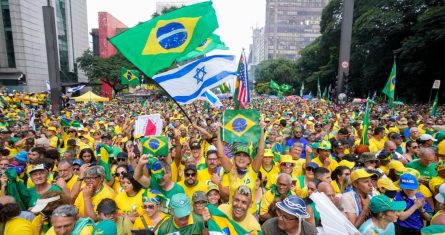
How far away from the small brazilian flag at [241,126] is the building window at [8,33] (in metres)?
41.5

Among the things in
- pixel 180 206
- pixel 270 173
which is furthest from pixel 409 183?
pixel 180 206

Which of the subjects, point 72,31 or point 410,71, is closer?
point 410,71

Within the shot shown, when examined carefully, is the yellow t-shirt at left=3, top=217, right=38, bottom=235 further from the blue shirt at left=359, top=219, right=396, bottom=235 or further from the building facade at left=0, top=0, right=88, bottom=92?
the building facade at left=0, top=0, right=88, bottom=92

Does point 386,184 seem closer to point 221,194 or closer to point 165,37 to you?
point 221,194

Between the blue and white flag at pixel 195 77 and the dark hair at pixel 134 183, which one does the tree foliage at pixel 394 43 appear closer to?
the blue and white flag at pixel 195 77

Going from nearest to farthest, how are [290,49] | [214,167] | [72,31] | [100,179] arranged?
[100,179], [214,167], [72,31], [290,49]

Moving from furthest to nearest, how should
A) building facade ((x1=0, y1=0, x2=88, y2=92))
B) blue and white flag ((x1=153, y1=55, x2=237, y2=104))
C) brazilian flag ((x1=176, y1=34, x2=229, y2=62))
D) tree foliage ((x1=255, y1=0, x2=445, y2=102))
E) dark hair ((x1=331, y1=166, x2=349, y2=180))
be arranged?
building facade ((x1=0, y1=0, x2=88, y2=92)) < tree foliage ((x1=255, y1=0, x2=445, y2=102)) < brazilian flag ((x1=176, y1=34, x2=229, y2=62)) < blue and white flag ((x1=153, y1=55, x2=237, y2=104)) < dark hair ((x1=331, y1=166, x2=349, y2=180))

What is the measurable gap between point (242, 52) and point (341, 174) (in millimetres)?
3056

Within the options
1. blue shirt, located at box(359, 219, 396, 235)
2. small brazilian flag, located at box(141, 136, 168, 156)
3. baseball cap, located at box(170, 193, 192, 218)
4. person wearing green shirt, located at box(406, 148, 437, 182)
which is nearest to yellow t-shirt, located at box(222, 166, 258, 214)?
baseball cap, located at box(170, 193, 192, 218)

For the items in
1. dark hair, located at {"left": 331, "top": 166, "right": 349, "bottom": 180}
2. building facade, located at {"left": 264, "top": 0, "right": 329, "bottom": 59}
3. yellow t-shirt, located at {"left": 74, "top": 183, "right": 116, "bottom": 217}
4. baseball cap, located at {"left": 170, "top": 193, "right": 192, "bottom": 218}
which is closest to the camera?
baseball cap, located at {"left": 170, "top": 193, "right": 192, "bottom": 218}

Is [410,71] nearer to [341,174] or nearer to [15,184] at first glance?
[341,174]

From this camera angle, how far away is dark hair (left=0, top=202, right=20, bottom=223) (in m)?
3.00

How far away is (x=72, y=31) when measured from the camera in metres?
51.2

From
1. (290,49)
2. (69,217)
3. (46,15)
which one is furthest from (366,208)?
(290,49)
